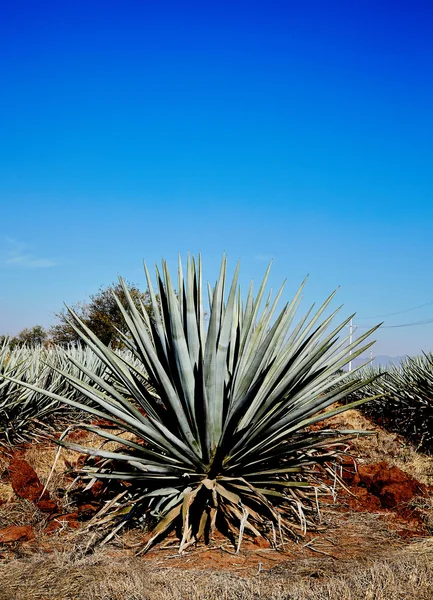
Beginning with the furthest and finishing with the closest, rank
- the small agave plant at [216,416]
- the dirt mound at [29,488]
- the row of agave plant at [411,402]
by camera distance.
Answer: the row of agave plant at [411,402] → the dirt mound at [29,488] → the small agave plant at [216,416]

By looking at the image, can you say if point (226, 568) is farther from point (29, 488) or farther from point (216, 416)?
point (29, 488)

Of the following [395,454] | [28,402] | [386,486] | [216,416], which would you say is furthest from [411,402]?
[216,416]

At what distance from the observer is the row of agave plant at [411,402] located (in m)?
10.2

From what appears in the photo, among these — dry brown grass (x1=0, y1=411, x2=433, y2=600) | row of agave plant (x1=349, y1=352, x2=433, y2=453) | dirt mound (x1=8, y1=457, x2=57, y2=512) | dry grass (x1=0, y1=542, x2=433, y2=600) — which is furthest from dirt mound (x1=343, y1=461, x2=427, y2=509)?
row of agave plant (x1=349, y1=352, x2=433, y2=453)

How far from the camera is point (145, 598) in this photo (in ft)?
10.3

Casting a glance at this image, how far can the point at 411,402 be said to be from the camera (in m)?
11.1

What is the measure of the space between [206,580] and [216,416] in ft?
3.85

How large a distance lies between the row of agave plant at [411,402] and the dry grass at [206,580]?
5.55 m

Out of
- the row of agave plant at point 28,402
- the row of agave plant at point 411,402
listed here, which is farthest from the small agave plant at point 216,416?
the row of agave plant at point 411,402

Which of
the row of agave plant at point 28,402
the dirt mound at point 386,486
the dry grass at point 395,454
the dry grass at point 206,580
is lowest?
the dry grass at point 206,580

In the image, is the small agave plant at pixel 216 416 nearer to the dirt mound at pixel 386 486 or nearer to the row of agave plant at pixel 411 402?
the dirt mound at pixel 386 486

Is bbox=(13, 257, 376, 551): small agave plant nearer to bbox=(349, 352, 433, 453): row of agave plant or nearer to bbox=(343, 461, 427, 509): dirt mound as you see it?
bbox=(343, 461, 427, 509): dirt mound

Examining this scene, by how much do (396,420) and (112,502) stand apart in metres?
8.99

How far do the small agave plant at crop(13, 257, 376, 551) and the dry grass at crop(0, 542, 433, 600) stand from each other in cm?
35
